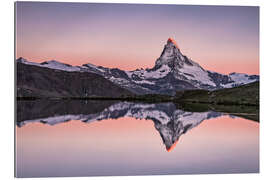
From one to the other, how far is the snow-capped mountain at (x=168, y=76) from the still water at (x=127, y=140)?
741mm

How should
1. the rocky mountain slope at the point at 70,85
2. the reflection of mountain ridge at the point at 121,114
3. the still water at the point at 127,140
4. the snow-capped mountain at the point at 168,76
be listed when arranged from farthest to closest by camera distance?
the snow-capped mountain at the point at 168,76, the reflection of mountain ridge at the point at 121,114, the rocky mountain slope at the point at 70,85, the still water at the point at 127,140

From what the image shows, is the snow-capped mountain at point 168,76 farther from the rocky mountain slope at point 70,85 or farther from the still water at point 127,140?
the still water at point 127,140

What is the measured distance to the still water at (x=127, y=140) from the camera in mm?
14797

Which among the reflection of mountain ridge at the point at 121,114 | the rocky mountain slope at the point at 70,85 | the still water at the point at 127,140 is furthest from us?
the reflection of mountain ridge at the point at 121,114

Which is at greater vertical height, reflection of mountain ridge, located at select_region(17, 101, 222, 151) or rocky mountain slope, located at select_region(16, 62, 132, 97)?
rocky mountain slope, located at select_region(16, 62, 132, 97)

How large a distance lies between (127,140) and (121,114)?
4.82ft

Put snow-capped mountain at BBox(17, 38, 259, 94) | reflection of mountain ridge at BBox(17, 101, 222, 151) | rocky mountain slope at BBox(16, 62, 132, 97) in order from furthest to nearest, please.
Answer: snow-capped mountain at BBox(17, 38, 259, 94) → reflection of mountain ridge at BBox(17, 101, 222, 151) → rocky mountain slope at BBox(16, 62, 132, 97)

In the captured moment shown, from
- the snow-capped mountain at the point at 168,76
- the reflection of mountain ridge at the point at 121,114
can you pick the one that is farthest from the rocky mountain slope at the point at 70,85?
the reflection of mountain ridge at the point at 121,114

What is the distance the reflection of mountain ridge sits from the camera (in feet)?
53.8

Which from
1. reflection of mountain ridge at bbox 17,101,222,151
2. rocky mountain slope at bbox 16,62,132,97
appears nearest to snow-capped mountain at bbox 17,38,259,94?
rocky mountain slope at bbox 16,62,132,97

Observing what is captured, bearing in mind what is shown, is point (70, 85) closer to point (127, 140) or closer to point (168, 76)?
point (127, 140)

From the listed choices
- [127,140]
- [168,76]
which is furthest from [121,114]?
[168,76]

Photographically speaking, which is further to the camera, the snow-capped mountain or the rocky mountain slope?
the snow-capped mountain

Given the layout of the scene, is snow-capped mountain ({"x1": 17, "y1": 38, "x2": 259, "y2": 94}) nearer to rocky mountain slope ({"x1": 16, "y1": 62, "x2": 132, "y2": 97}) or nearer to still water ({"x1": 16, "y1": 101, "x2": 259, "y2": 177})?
rocky mountain slope ({"x1": 16, "y1": 62, "x2": 132, "y2": 97})
